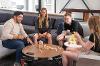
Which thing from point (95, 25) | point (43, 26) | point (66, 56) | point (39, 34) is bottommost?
point (66, 56)

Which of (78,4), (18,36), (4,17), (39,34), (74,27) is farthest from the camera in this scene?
(78,4)

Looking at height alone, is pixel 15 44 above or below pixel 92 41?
below

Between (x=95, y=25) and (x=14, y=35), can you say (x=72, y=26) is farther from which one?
(x=95, y=25)

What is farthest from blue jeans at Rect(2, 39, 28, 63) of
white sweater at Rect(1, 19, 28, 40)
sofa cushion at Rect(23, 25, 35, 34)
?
sofa cushion at Rect(23, 25, 35, 34)

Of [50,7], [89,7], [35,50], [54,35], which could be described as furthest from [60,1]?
[35,50]

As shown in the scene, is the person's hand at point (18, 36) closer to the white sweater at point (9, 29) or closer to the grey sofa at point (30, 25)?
the white sweater at point (9, 29)

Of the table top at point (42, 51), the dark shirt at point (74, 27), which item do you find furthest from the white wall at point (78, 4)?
the table top at point (42, 51)

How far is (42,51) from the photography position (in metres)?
3.65

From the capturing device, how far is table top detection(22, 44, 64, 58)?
3.47m

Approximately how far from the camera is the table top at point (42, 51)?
3.47m

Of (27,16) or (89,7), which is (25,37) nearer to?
(27,16)

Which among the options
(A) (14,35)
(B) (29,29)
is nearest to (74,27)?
(A) (14,35)

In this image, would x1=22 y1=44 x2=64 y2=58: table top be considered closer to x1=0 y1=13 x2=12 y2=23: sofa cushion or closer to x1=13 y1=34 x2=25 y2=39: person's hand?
x1=13 y1=34 x2=25 y2=39: person's hand

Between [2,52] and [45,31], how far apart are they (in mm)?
1090
